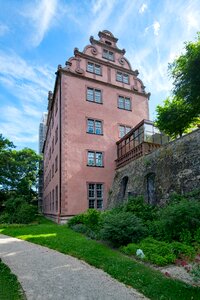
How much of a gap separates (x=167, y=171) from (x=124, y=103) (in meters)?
12.4

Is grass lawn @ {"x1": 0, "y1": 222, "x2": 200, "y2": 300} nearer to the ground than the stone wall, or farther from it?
nearer to the ground

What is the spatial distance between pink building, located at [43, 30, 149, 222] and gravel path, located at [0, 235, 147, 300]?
12210mm

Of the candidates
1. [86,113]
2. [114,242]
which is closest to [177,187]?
[114,242]

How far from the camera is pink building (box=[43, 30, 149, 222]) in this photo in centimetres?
2055

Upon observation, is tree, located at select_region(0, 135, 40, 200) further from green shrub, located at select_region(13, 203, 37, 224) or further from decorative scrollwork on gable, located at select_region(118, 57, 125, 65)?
decorative scrollwork on gable, located at select_region(118, 57, 125, 65)

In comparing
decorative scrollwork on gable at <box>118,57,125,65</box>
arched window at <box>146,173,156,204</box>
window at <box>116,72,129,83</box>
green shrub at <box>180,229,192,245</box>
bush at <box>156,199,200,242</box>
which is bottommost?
green shrub at <box>180,229,192,245</box>

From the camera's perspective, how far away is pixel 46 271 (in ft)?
20.8

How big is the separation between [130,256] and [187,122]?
50.0 ft

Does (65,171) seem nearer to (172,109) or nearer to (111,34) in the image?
(172,109)

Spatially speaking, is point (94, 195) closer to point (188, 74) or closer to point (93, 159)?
point (93, 159)

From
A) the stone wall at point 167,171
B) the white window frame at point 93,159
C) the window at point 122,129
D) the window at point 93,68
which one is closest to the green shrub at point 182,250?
the stone wall at point 167,171

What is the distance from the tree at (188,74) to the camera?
1259 cm

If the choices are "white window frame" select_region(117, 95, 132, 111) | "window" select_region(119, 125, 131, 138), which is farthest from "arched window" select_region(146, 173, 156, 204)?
"white window frame" select_region(117, 95, 132, 111)

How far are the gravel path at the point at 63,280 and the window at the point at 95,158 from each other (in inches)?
542
